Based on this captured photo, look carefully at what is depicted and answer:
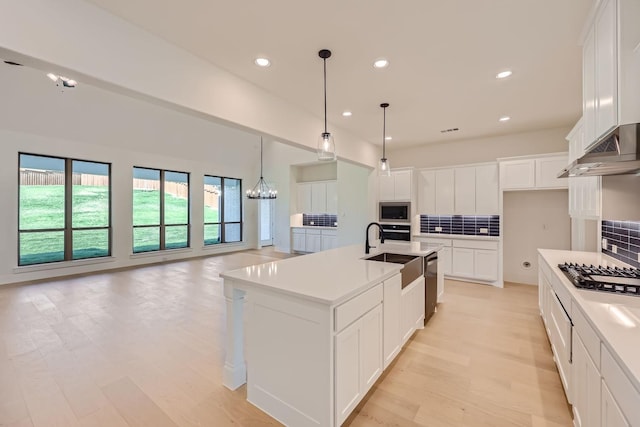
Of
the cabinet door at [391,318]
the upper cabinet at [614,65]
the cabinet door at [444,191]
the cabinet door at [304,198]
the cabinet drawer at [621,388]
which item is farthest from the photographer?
the cabinet door at [304,198]

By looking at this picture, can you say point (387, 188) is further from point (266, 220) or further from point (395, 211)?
point (266, 220)

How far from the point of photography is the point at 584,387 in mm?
1510

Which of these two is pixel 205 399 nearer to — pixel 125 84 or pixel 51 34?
pixel 125 84

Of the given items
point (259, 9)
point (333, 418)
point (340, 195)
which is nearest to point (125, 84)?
point (259, 9)

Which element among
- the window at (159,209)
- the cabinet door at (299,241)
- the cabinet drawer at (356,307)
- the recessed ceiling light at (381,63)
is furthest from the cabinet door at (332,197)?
the cabinet drawer at (356,307)

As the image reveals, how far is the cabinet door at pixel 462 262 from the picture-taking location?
5.18 meters

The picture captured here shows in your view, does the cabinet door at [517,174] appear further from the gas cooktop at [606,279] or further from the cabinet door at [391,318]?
the cabinet door at [391,318]

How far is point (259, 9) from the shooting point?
206 cm

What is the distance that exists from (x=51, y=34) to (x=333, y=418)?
9.97ft

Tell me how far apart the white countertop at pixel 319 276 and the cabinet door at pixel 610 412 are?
3.95 feet

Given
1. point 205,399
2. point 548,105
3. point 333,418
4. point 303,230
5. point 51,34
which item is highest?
point 548,105

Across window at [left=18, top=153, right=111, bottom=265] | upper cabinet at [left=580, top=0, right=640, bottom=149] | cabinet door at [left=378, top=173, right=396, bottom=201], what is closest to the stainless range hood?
upper cabinet at [left=580, top=0, right=640, bottom=149]

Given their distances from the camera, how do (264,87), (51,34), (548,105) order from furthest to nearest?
(548,105), (264,87), (51,34)

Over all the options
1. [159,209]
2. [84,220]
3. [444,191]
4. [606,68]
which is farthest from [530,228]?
[84,220]
